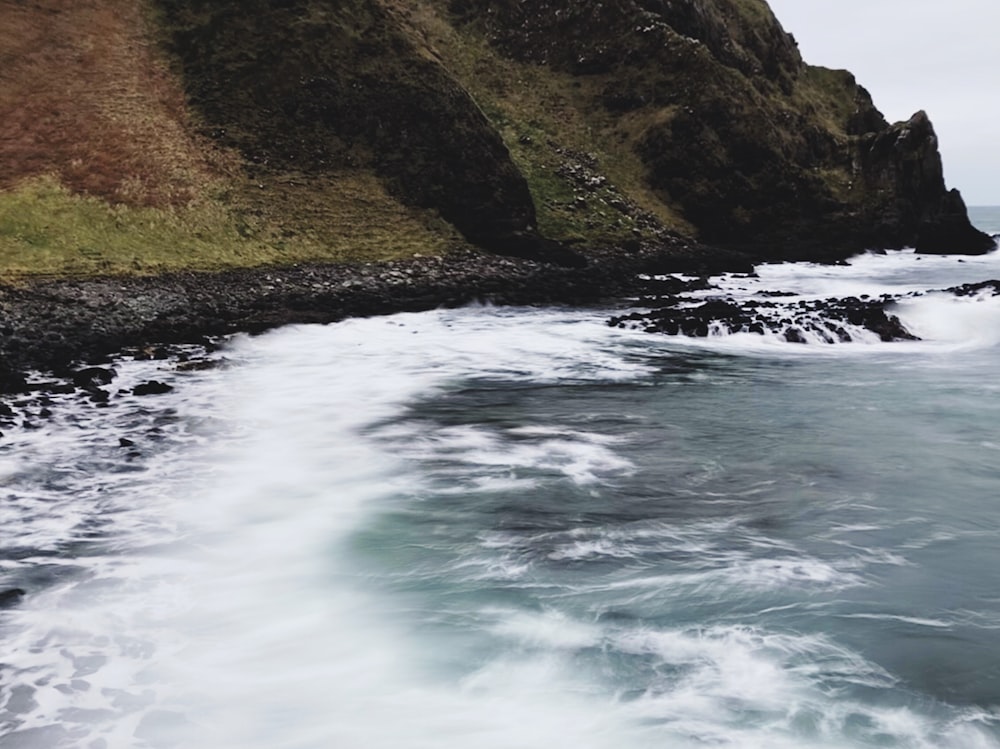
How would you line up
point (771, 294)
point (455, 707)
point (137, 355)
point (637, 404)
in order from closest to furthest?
point (455, 707) → point (637, 404) → point (137, 355) → point (771, 294)

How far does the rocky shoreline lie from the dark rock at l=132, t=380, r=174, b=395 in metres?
2.35

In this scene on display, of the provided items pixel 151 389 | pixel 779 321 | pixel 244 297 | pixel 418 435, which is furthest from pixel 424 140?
pixel 418 435

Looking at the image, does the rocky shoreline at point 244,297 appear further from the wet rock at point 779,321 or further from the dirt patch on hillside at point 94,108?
the dirt patch on hillside at point 94,108

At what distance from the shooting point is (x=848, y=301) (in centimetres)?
3481

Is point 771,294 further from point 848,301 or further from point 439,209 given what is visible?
point 439,209

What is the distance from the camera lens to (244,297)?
29016 millimetres

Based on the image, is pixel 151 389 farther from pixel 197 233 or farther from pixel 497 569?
pixel 197 233

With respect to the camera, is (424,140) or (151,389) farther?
(424,140)

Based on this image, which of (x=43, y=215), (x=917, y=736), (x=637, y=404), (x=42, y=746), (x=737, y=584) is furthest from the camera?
(x=43, y=215)

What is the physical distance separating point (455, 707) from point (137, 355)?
57.7ft

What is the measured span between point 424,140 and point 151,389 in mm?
27385

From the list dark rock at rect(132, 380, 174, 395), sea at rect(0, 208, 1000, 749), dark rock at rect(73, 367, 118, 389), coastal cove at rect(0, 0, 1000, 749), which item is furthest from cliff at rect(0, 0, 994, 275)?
sea at rect(0, 208, 1000, 749)

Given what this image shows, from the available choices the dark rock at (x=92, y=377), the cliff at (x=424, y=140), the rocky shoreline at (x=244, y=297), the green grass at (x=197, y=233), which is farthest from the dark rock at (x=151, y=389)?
the cliff at (x=424, y=140)

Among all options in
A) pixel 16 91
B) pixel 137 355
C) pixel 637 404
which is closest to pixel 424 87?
pixel 16 91
